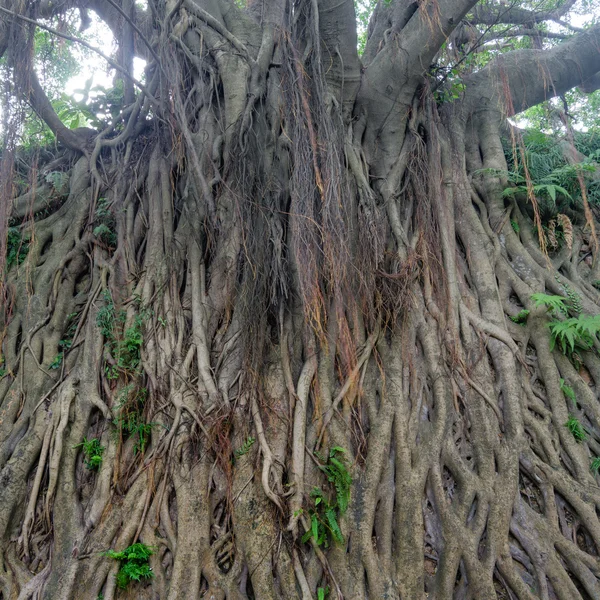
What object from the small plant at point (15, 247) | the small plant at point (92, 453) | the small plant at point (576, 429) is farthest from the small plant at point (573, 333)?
the small plant at point (15, 247)

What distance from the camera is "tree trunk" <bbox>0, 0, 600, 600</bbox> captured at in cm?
266

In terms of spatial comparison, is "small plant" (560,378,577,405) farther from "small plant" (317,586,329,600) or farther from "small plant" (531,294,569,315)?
"small plant" (317,586,329,600)

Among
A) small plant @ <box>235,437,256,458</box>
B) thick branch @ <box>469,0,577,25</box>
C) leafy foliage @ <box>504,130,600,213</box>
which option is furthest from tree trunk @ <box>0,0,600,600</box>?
thick branch @ <box>469,0,577,25</box>

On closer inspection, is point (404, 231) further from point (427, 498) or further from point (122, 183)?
point (122, 183)

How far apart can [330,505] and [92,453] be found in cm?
145

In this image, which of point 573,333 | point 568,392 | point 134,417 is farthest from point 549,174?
point 134,417

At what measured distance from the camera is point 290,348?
321 cm

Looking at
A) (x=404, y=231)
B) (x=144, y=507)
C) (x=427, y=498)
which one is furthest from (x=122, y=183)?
(x=427, y=498)

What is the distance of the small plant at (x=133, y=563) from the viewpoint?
2.54 m

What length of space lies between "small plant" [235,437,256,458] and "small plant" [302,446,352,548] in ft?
1.30

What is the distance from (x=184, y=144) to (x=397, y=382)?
90.2 inches

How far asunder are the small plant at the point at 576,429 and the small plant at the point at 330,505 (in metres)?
1.49

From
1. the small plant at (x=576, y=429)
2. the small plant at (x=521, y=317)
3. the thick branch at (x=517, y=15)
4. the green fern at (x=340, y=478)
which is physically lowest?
the green fern at (x=340, y=478)

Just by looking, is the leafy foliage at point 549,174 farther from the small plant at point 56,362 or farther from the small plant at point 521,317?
the small plant at point 56,362
